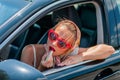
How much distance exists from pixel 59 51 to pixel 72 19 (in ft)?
1.71

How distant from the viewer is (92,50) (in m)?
3.37

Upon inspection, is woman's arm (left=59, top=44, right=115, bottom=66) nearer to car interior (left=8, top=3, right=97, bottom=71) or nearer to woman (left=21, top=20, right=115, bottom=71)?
woman (left=21, top=20, right=115, bottom=71)

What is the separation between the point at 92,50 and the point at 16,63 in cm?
92

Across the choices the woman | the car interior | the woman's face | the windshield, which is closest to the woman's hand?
the woman

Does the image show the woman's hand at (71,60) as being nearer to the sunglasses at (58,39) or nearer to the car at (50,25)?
the car at (50,25)

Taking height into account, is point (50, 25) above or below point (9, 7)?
below

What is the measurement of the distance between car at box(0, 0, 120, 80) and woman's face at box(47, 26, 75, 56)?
0.14m

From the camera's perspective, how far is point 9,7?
319 cm

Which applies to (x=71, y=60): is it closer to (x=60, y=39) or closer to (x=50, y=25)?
(x=60, y=39)

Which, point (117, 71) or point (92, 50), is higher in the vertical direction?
point (92, 50)

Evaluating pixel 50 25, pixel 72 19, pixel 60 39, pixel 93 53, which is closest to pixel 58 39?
pixel 60 39

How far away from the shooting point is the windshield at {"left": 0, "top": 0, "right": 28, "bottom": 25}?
307 cm

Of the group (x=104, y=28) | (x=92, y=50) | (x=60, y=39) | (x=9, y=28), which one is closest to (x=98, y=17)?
(x=104, y=28)

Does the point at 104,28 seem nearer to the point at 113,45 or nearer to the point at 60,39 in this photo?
the point at 113,45
